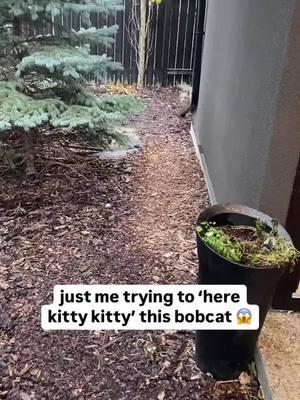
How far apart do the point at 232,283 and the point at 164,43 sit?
→ 6.07 m

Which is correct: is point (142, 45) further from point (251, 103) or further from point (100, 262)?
point (100, 262)

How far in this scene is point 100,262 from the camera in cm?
273

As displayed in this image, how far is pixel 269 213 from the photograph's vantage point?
2.16 m

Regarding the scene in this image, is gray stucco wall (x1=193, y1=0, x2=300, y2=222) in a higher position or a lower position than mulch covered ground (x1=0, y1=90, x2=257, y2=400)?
higher

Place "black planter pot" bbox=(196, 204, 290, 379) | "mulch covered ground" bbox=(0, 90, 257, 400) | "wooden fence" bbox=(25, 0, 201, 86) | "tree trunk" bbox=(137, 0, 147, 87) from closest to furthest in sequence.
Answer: "black planter pot" bbox=(196, 204, 290, 379) → "mulch covered ground" bbox=(0, 90, 257, 400) → "tree trunk" bbox=(137, 0, 147, 87) → "wooden fence" bbox=(25, 0, 201, 86)

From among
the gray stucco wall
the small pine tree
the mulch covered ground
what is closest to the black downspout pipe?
the mulch covered ground

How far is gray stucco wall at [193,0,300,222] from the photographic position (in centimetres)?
199

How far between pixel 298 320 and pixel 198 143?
2678mm

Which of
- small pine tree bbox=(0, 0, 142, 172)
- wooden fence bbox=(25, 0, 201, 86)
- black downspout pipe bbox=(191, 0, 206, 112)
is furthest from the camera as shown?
wooden fence bbox=(25, 0, 201, 86)

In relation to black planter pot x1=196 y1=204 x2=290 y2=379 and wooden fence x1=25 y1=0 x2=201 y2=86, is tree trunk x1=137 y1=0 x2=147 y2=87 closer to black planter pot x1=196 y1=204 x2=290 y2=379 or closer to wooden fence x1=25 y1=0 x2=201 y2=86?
wooden fence x1=25 y1=0 x2=201 y2=86

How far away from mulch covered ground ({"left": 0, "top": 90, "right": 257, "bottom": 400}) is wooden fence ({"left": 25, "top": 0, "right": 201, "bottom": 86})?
2.92 m

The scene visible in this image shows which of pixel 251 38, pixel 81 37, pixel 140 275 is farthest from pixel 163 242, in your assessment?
pixel 81 37

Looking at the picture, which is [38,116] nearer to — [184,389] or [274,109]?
[274,109]

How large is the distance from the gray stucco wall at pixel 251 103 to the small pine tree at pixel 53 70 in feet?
2.70
